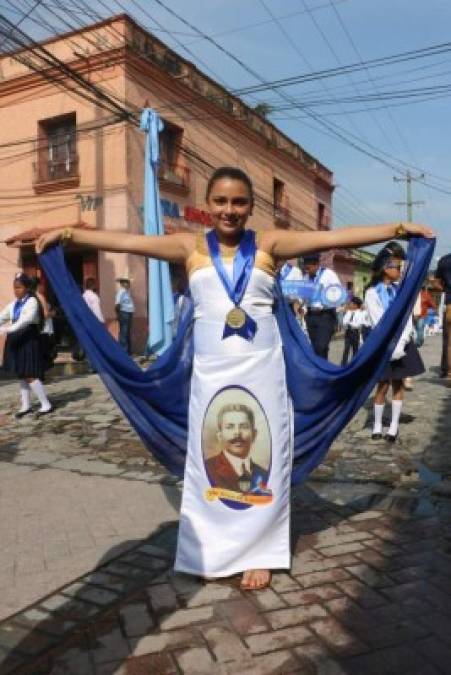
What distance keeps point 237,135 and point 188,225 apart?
4.93m

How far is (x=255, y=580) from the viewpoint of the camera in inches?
124

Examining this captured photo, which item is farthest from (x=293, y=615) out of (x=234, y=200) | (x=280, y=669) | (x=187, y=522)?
(x=234, y=200)

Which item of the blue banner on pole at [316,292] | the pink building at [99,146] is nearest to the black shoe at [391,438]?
the blue banner on pole at [316,292]

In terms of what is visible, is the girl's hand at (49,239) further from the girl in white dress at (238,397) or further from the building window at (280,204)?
the building window at (280,204)

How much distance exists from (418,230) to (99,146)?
14344mm

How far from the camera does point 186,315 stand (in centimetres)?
345

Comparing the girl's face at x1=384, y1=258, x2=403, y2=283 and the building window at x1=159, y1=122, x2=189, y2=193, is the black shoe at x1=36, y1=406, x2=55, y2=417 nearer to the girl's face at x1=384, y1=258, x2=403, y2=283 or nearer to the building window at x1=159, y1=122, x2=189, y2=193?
the girl's face at x1=384, y1=258, x2=403, y2=283

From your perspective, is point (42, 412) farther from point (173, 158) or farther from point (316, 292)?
point (173, 158)

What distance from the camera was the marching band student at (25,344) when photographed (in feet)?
26.9

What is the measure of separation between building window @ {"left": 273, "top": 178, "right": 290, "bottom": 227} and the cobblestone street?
20239mm

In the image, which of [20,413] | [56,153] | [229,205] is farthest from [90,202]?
[229,205]

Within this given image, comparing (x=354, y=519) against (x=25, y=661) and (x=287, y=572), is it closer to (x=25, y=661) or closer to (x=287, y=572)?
(x=287, y=572)

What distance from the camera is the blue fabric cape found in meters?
3.48

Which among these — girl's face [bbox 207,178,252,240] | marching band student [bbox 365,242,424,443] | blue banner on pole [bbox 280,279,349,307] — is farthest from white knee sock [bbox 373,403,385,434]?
girl's face [bbox 207,178,252,240]
